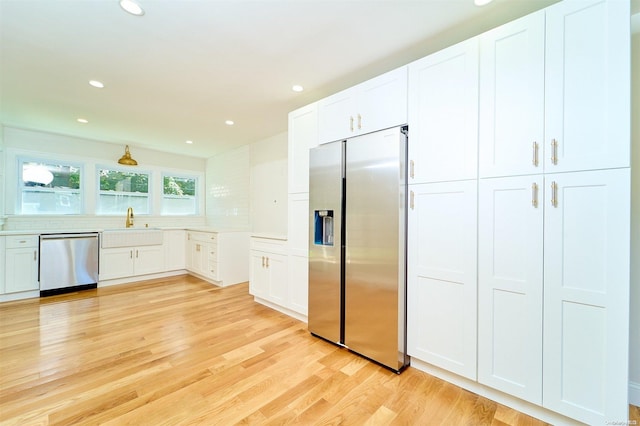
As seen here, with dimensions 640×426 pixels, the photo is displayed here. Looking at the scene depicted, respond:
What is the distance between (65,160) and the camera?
4410mm

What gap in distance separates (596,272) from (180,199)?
6439 millimetres

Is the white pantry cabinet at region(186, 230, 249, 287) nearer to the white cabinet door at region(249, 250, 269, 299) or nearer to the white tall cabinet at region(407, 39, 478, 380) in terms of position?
the white cabinet door at region(249, 250, 269, 299)

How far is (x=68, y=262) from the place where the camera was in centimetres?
394

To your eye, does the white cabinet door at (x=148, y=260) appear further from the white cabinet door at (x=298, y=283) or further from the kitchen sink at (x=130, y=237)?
the white cabinet door at (x=298, y=283)

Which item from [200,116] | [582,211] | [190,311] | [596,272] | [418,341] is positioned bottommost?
[190,311]

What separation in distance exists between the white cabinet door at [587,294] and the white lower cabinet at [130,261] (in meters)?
5.50

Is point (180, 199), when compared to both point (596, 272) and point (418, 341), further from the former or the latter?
point (596, 272)

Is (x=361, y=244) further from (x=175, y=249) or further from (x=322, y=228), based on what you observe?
(x=175, y=249)

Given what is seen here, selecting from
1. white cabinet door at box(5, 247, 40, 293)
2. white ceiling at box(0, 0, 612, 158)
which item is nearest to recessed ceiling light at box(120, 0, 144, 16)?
white ceiling at box(0, 0, 612, 158)

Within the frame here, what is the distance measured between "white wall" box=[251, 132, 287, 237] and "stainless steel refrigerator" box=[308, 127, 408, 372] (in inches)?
68.2

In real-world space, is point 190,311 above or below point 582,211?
below

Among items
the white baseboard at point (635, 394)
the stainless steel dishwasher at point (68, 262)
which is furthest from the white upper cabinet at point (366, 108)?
the stainless steel dishwasher at point (68, 262)

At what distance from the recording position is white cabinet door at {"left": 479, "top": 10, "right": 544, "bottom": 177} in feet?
4.99

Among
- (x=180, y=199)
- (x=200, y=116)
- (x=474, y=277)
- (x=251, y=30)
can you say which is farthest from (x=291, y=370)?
(x=180, y=199)
